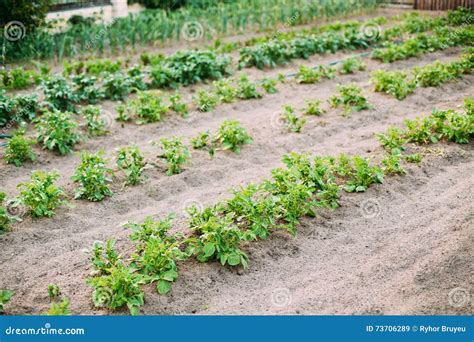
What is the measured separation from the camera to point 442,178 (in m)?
6.68

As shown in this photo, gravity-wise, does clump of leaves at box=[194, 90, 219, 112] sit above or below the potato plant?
above

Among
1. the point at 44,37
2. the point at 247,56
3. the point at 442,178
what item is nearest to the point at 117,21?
the point at 44,37

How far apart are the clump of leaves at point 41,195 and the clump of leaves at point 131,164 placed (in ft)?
2.89

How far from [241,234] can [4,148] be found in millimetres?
3967

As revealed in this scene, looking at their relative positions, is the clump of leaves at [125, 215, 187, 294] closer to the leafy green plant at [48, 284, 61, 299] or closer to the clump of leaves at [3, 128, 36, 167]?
the leafy green plant at [48, 284, 61, 299]

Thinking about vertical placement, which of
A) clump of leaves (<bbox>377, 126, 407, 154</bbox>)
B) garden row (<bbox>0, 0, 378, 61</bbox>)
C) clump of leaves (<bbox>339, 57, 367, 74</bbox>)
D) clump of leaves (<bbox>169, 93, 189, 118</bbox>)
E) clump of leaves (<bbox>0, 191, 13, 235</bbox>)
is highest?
garden row (<bbox>0, 0, 378, 61</bbox>)

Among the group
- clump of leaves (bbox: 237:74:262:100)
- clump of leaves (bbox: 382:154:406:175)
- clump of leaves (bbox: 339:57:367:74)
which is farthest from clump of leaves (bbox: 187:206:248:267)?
clump of leaves (bbox: 339:57:367:74)

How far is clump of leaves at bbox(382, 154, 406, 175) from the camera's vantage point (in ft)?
21.4

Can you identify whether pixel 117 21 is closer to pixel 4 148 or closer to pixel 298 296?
pixel 4 148

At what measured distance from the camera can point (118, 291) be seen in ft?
14.2

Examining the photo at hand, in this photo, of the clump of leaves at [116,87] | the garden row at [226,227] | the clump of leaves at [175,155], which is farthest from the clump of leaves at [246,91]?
the garden row at [226,227]

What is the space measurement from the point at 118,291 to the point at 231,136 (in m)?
3.42

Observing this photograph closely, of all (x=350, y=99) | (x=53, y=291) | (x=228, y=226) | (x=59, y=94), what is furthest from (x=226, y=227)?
(x=350, y=99)

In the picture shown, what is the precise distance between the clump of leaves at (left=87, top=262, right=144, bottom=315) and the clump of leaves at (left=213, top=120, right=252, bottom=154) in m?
3.24
